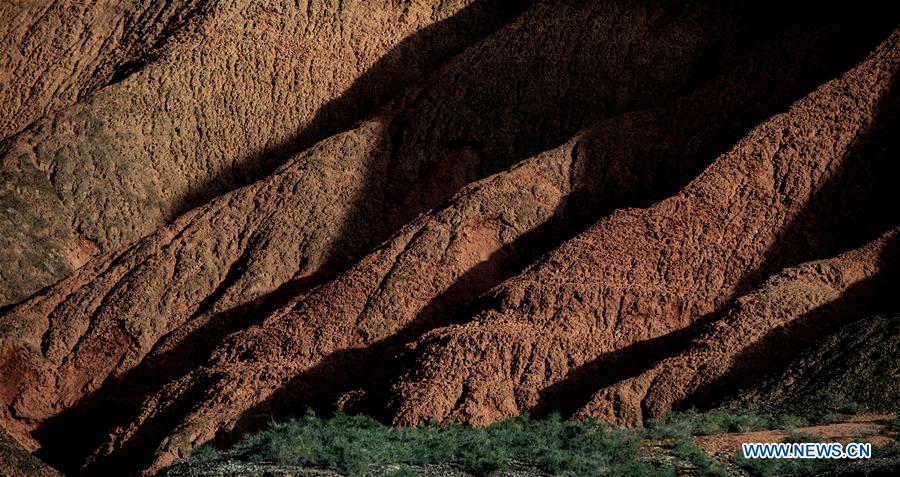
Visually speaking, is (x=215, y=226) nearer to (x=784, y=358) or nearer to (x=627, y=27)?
(x=627, y=27)

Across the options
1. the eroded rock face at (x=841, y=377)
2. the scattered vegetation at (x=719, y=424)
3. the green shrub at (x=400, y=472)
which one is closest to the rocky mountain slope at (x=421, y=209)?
the eroded rock face at (x=841, y=377)

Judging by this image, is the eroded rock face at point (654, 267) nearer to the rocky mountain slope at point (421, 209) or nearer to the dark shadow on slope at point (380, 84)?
the rocky mountain slope at point (421, 209)

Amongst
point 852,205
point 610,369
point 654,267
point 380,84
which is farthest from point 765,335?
point 380,84

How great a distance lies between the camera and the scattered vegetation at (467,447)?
2012 cm

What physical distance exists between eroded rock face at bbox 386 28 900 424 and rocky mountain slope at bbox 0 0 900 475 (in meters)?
0.04

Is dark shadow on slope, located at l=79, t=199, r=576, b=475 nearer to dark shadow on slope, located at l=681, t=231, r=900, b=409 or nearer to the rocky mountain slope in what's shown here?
the rocky mountain slope

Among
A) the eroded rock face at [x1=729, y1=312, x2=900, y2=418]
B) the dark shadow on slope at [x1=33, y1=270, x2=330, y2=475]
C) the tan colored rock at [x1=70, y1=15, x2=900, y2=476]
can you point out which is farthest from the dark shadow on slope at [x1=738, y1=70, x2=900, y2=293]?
the dark shadow on slope at [x1=33, y1=270, x2=330, y2=475]

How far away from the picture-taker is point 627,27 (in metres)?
33.8

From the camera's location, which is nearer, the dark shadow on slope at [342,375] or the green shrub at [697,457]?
the green shrub at [697,457]

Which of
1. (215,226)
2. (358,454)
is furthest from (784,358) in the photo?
(215,226)

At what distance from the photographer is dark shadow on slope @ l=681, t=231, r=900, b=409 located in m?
23.3

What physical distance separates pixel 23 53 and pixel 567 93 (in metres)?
14.5

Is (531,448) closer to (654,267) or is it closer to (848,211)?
(654,267)

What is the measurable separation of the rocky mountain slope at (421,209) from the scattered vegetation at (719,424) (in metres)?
1.14
